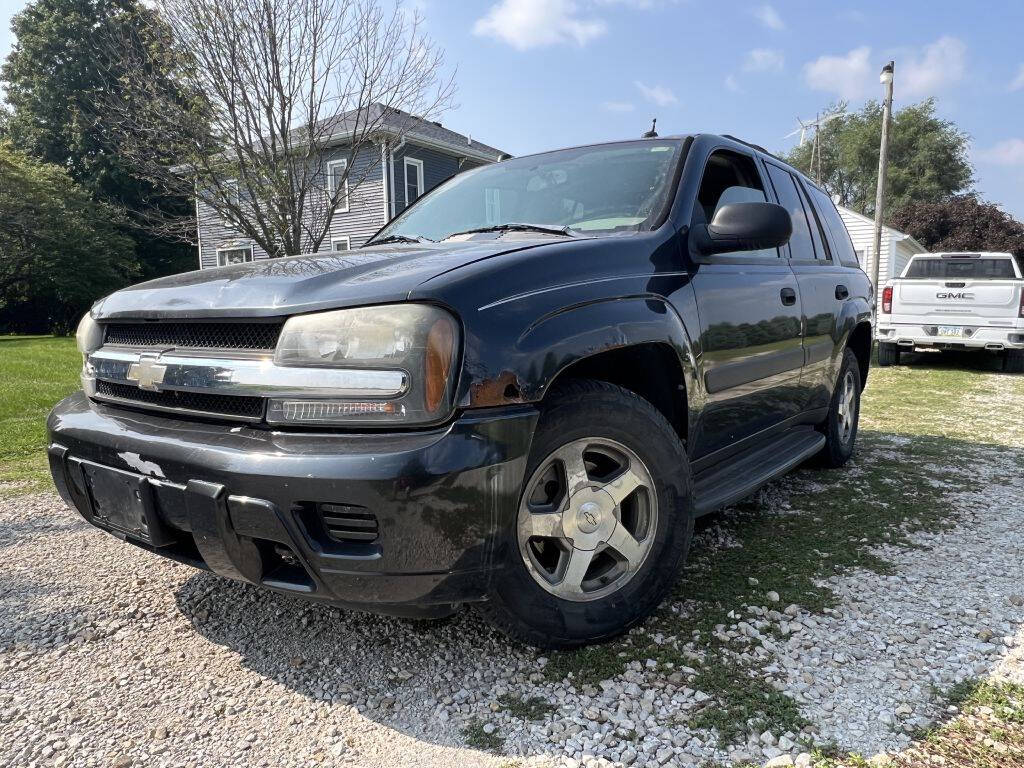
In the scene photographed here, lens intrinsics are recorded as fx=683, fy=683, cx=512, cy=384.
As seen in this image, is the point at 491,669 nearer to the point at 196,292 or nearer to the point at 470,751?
the point at 470,751

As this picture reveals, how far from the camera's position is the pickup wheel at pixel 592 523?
78.0 inches

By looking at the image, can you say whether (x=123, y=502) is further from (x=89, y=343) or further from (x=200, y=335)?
(x=89, y=343)

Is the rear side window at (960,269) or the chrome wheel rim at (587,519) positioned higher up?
the rear side window at (960,269)

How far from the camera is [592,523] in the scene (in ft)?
6.95

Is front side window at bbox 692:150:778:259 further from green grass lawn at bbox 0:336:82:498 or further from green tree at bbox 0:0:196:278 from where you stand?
green tree at bbox 0:0:196:278

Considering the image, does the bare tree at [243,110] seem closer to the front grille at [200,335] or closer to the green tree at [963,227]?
the front grille at [200,335]

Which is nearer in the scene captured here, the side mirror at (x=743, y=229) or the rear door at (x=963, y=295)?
the side mirror at (x=743, y=229)

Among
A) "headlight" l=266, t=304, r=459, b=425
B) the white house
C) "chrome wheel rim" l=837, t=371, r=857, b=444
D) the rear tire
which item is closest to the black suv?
"headlight" l=266, t=304, r=459, b=425

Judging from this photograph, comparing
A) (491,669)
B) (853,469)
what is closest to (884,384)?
(853,469)

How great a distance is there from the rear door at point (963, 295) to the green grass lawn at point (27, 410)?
10920mm

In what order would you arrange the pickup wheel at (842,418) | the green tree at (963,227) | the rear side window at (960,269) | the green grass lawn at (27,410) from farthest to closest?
the green tree at (963,227), the rear side window at (960,269), the green grass lawn at (27,410), the pickup wheel at (842,418)

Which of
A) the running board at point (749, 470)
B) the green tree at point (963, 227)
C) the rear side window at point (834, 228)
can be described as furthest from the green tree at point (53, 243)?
the green tree at point (963, 227)

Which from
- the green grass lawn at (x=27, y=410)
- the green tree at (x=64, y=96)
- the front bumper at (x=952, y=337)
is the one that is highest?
the green tree at (x=64, y=96)

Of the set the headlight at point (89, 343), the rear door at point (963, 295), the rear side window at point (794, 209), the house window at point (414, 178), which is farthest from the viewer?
the house window at point (414, 178)
